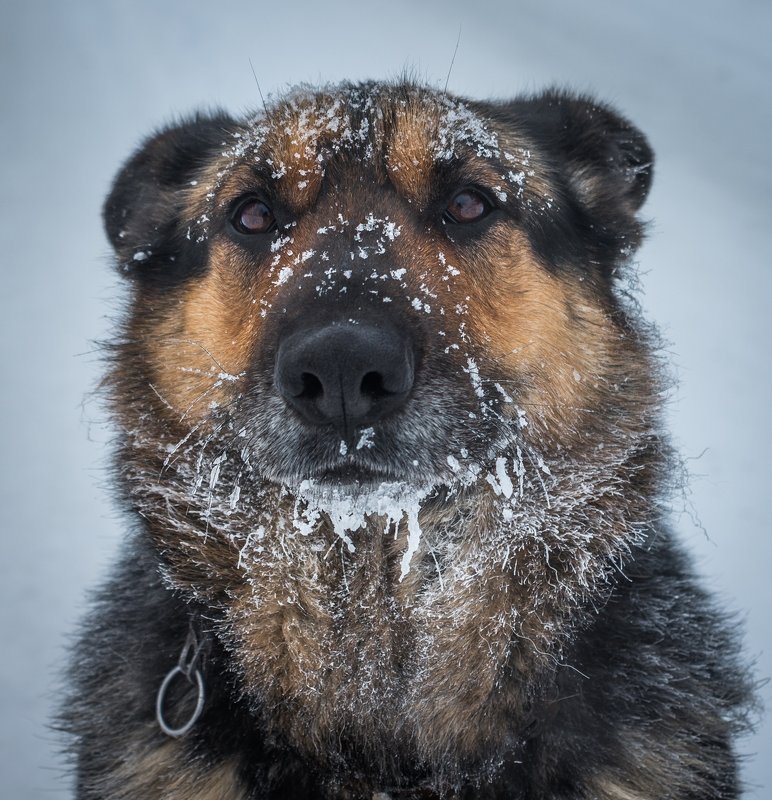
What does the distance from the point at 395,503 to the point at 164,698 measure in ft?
3.57

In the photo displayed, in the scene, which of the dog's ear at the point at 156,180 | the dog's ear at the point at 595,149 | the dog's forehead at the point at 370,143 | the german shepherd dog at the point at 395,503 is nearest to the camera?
the german shepherd dog at the point at 395,503

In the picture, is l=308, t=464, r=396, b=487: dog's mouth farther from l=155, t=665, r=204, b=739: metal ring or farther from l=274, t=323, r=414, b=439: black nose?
l=155, t=665, r=204, b=739: metal ring

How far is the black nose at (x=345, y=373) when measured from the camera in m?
2.00

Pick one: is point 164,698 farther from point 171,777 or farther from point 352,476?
point 352,476

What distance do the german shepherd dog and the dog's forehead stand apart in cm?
1

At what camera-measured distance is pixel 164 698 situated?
8.27ft

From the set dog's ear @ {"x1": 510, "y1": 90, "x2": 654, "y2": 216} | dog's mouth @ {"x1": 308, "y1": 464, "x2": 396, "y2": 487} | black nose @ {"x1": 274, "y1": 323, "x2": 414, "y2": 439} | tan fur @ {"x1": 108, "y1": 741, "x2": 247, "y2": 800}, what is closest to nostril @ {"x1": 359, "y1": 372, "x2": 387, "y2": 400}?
black nose @ {"x1": 274, "y1": 323, "x2": 414, "y2": 439}

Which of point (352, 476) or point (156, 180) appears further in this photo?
point (156, 180)

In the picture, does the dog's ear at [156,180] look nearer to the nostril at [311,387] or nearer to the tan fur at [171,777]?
the nostril at [311,387]

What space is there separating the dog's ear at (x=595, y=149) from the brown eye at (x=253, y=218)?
47.3 inches

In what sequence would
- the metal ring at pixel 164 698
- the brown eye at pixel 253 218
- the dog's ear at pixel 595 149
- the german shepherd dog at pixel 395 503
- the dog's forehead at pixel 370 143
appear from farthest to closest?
the dog's ear at pixel 595 149 → the brown eye at pixel 253 218 → the dog's forehead at pixel 370 143 → the metal ring at pixel 164 698 → the german shepherd dog at pixel 395 503

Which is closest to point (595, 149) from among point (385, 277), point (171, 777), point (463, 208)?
point (463, 208)

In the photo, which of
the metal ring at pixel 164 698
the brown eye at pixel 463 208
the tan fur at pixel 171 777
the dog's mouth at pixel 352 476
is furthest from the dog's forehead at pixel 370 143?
the tan fur at pixel 171 777

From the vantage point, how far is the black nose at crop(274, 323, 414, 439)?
200 cm
